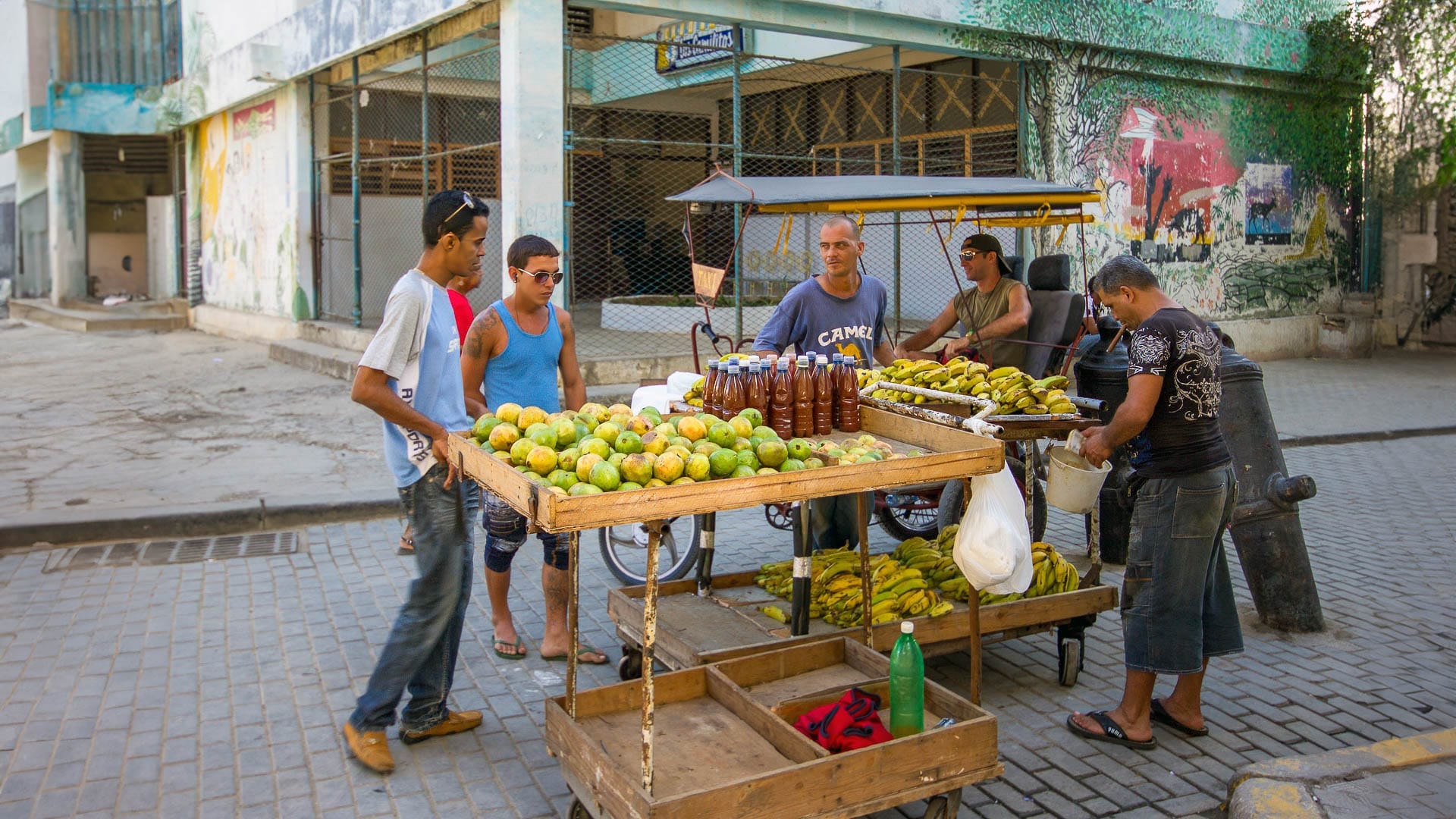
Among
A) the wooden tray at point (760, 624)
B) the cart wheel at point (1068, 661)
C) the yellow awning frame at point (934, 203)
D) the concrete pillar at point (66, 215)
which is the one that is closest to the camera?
the wooden tray at point (760, 624)

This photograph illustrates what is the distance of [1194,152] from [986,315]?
34.2 feet

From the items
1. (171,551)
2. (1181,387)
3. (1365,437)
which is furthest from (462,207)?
(1365,437)

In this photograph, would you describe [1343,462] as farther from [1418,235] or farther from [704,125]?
[704,125]

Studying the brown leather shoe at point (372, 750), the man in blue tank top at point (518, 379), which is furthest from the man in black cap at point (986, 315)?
the brown leather shoe at point (372, 750)

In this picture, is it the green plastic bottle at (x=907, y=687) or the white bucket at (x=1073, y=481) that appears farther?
the white bucket at (x=1073, y=481)

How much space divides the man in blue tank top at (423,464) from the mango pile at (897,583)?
1.51 meters

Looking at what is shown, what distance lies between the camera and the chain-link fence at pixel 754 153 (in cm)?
1677

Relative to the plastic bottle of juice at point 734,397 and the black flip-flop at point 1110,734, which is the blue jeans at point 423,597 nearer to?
the plastic bottle of juice at point 734,397

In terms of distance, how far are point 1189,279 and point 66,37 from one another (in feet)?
68.2

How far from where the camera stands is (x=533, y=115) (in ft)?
35.9

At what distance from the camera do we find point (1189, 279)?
16.4 meters

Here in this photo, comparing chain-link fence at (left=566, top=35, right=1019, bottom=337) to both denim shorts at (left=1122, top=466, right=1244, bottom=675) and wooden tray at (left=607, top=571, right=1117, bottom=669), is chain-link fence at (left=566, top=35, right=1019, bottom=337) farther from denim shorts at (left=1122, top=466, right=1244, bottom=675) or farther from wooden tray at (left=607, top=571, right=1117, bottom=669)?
denim shorts at (left=1122, top=466, right=1244, bottom=675)

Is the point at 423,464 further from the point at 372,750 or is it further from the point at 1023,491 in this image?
the point at 1023,491

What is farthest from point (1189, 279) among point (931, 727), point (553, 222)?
point (931, 727)
